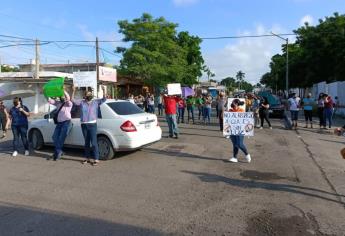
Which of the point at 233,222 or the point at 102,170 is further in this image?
the point at 102,170

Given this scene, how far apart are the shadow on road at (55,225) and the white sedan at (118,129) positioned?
13.8 feet

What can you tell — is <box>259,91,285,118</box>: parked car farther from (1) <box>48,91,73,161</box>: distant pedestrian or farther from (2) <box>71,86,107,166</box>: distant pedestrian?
(2) <box>71,86,107,166</box>: distant pedestrian

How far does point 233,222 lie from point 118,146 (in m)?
5.25

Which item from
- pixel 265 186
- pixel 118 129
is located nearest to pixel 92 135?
pixel 118 129

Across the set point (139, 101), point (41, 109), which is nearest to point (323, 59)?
point (139, 101)

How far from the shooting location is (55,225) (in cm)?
585

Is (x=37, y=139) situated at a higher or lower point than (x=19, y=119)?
lower

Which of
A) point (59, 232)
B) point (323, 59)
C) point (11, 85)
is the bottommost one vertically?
point (59, 232)

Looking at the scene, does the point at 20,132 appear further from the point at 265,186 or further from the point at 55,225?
the point at 265,186

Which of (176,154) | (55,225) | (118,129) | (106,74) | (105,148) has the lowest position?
(55,225)

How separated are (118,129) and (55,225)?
4.84 metres

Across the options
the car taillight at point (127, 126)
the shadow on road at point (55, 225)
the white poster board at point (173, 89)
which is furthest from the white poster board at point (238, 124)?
the white poster board at point (173, 89)

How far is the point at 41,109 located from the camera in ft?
132

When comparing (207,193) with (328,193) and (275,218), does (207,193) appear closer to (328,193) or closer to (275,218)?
(275,218)
